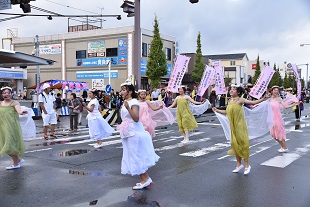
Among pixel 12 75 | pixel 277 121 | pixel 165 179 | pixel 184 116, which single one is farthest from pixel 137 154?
pixel 12 75

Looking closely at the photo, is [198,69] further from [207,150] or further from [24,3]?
[207,150]

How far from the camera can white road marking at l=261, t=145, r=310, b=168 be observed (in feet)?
26.9

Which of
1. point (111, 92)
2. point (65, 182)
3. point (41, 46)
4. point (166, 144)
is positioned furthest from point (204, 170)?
point (41, 46)

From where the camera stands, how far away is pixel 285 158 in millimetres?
8938

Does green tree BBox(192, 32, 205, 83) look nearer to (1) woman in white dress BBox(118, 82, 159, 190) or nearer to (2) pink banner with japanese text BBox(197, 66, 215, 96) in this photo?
(2) pink banner with japanese text BBox(197, 66, 215, 96)

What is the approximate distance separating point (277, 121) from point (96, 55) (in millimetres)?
33162

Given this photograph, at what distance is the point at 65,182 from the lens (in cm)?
657

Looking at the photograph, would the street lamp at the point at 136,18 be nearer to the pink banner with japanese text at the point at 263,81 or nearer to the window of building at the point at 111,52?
the pink banner with japanese text at the point at 263,81

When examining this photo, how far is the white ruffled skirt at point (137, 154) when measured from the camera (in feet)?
19.4

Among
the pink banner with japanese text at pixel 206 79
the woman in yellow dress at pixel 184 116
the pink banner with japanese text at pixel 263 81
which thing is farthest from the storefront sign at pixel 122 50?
the woman in yellow dress at pixel 184 116

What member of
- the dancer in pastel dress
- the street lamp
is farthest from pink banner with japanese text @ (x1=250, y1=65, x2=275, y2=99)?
the dancer in pastel dress

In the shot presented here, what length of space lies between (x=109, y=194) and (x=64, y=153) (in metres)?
4.24

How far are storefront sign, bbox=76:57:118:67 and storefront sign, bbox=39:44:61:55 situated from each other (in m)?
3.41

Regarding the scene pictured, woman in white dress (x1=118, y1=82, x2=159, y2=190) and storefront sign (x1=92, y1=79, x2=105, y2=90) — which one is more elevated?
storefront sign (x1=92, y1=79, x2=105, y2=90)
